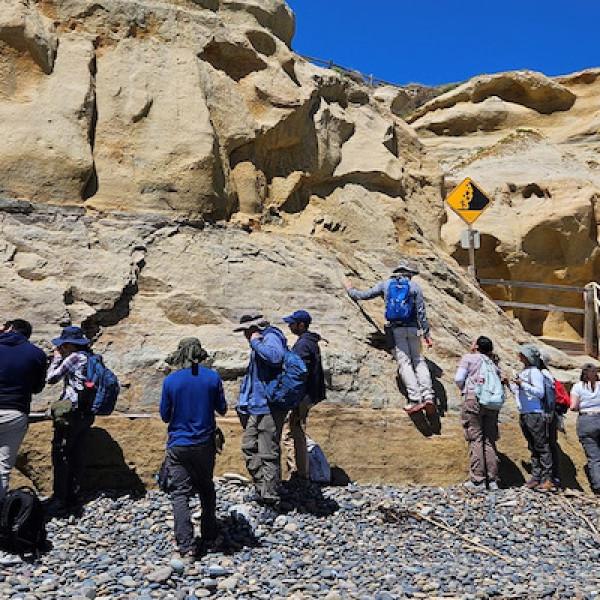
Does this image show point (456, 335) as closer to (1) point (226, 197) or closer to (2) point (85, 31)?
(1) point (226, 197)

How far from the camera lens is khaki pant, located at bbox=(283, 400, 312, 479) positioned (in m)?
7.23

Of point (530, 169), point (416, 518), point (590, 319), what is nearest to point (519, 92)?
point (530, 169)

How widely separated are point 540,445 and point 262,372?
11.0 feet

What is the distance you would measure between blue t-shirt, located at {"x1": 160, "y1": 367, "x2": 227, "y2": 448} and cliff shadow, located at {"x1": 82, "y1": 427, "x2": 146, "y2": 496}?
147 centimetres

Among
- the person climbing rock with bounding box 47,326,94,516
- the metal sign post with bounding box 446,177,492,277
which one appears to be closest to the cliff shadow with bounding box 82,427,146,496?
the person climbing rock with bounding box 47,326,94,516

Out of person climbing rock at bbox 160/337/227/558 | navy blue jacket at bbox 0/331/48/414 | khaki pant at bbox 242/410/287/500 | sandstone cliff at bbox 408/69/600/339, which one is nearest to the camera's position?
person climbing rock at bbox 160/337/227/558

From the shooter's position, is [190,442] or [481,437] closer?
[190,442]

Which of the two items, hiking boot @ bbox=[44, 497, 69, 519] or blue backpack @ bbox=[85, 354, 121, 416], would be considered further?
blue backpack @ bbox=[85, 354, 121, 416]

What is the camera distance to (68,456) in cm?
655

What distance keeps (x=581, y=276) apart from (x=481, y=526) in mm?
12047

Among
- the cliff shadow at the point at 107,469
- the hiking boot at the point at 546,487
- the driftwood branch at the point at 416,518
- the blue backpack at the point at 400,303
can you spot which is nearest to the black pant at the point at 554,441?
the hiking boot at the point at 546,487

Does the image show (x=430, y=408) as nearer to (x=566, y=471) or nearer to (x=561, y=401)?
(x=561, y=401)

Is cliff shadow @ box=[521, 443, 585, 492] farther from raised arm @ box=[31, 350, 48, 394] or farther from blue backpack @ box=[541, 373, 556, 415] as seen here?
raised arm @ box=[31, 350, 48, 394]

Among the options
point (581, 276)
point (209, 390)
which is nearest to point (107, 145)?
point (209, 390)
